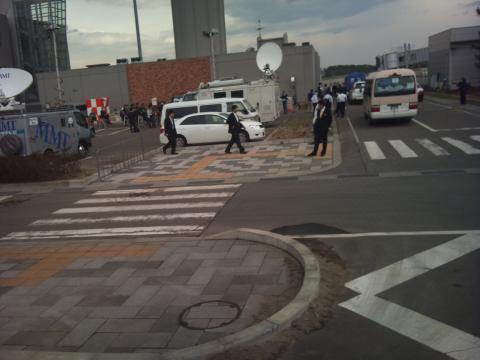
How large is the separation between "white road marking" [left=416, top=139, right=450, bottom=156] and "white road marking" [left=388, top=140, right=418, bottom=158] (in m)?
0.57

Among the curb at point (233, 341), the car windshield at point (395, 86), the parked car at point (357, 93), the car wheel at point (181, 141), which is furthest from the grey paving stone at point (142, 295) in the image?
the parked car at point (357, 93)

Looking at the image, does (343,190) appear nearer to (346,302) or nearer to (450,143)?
(346,302)

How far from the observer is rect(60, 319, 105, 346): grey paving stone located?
479cm

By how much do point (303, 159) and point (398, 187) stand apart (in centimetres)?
526

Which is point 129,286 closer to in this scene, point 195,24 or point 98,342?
point 98,342

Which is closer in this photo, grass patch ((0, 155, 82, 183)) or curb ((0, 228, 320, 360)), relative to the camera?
curb ((0, 228, 320, 360))

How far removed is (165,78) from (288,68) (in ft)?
40.1

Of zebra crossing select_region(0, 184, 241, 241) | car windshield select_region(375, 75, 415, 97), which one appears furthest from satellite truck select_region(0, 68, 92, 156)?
car windshield select_region(375, 75, 415, 97)

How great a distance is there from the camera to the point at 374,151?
1666 centimetres

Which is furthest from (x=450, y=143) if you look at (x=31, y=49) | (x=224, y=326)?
(x=31, y=49)

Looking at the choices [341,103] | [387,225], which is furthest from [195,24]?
[387,225]

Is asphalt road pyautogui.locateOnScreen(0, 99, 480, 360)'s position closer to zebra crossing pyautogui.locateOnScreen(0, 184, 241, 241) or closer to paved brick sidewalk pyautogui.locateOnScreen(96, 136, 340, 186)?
zebra crossing pyautogui.locateOnScreen(0, 184, 241, 241)

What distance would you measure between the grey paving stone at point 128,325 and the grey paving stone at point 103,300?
0.46m

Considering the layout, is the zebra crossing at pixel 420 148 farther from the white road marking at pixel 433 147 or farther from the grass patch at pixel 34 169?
the grass patch at pixel 34 169
